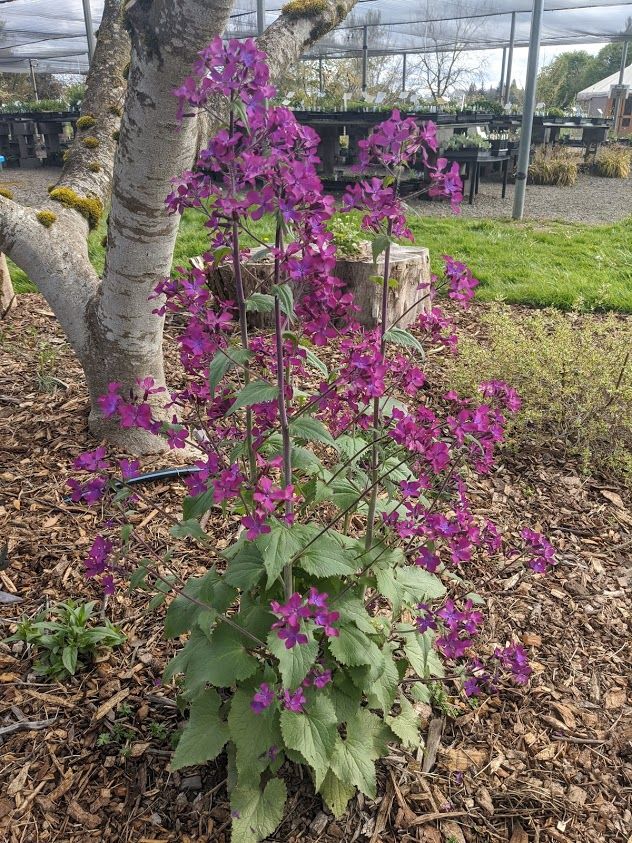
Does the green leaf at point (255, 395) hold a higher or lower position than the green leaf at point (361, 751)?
higher

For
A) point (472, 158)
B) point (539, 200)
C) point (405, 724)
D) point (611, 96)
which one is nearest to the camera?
point (405, 724)

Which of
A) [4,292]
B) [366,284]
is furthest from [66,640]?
[4,292]

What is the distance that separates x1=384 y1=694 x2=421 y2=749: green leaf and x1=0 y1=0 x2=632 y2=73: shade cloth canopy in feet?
48.8

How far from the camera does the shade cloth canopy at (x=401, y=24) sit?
15.7 meters

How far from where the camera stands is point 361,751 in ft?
6.00

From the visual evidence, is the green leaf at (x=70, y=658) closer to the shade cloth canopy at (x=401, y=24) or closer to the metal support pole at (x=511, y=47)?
the shade cloth canopy at (x=401, y=24)

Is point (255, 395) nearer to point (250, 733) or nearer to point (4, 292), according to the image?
point (250, 733)

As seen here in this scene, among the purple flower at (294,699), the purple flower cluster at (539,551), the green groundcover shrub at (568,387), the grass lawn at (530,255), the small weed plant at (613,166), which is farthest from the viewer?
the small weed plant at (613,166)

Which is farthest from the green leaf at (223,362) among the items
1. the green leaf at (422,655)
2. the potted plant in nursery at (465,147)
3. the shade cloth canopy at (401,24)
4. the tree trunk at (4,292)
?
the shade cloth canopy at (401,24)

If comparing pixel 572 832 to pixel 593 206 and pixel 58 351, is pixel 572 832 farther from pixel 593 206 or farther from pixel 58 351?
pixel 593 206

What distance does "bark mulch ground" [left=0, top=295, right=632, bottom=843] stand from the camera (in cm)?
187

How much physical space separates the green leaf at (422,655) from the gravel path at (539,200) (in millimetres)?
8077

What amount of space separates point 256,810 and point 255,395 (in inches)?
43.1

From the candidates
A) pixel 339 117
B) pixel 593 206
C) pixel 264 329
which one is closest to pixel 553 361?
pixel 264 329
